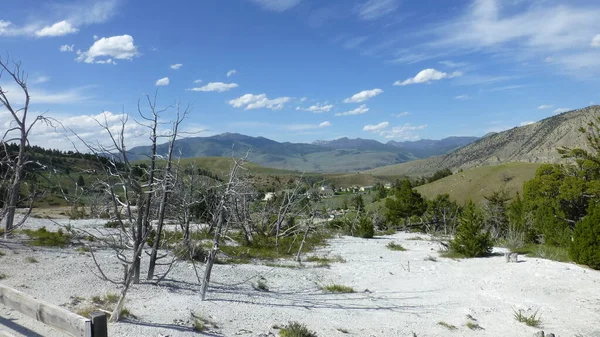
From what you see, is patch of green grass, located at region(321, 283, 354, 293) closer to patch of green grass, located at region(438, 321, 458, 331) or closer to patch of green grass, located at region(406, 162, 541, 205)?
patch of green grass, located at region(438, 321, 458, 331)

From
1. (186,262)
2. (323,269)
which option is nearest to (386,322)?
(323,269)

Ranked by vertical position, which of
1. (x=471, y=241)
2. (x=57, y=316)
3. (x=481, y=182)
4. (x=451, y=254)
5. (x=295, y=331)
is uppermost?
(x=57, y=316)

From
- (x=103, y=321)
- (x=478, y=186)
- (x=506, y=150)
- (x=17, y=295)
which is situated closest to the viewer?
(x=103, y=321)

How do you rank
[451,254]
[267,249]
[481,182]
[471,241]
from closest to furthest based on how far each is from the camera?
[471,241]
[451,254]
[267,249]
[481,182]

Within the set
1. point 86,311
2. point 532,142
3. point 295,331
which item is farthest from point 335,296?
point 532,142

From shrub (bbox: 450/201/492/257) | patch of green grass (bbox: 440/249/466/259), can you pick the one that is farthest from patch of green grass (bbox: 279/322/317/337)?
shrub (bbox: 450/201/492/257)

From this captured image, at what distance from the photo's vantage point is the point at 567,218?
21.9 meters

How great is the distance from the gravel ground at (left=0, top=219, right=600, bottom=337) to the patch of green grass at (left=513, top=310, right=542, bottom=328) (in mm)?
130

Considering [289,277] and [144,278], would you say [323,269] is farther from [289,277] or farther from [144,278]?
[144,278]

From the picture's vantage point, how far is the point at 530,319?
8.20 metres

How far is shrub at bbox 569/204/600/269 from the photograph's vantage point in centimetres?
1200

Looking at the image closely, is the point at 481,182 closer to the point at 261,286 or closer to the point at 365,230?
the point at 365,230

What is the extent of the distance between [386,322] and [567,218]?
18605 mm

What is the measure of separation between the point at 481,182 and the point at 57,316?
187 feet
